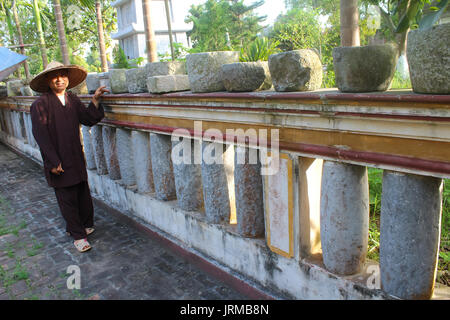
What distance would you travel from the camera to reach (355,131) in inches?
80.2

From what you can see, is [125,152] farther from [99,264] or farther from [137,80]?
[99,264]

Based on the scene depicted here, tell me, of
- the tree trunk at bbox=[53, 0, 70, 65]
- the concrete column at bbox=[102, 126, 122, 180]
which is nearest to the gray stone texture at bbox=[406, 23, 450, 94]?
the concrete column at bbox=[102, 126, 122, 180]

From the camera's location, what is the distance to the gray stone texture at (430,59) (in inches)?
63.8

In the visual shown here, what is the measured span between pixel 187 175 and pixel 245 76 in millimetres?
1179

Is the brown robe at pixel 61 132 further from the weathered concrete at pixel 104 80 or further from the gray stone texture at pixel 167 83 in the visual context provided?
the gray stone texture at pixel 167 83

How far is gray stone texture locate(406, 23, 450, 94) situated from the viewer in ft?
5.32

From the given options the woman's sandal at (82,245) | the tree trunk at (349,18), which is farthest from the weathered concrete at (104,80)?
the tree trunk at (349,18)

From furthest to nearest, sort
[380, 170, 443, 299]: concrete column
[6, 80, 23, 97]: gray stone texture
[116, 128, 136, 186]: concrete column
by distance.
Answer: [6, 80, 23, 97]: gray stone texture → [116, 128, 136, 186]: concrete column → [380, 170, 443, 299]: concrete column

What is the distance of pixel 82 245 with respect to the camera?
398 centimetres

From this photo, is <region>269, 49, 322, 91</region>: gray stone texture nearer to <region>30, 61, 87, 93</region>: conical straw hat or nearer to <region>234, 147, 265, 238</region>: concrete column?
<region>234, 147, 265, 238</region>: concrete column

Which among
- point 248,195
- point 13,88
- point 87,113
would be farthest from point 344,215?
point 13,88

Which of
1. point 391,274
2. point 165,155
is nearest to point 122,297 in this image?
point 165,155

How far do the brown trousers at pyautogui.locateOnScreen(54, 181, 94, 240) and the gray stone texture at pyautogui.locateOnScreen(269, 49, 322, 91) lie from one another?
2.82 meters
